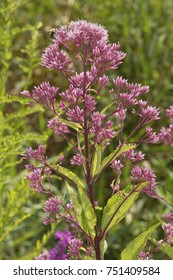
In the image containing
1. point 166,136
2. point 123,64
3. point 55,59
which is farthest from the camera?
point 123,64

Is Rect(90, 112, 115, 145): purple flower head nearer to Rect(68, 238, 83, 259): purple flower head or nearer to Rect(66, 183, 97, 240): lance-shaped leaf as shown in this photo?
Rect(66, 183, 97, 240): lance-shaped leaf

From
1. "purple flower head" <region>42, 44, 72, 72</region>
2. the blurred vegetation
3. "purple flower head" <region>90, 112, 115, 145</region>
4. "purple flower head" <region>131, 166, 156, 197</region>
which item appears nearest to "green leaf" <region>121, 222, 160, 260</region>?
"purple flower head" <region>131, 166, 156, 197</region>

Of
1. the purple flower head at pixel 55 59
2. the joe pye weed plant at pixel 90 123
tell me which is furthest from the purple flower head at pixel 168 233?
the purple flower head at pixel 55 59

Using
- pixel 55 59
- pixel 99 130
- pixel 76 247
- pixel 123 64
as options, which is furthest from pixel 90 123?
pixel 123 64

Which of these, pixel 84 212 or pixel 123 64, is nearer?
pixel 84 212

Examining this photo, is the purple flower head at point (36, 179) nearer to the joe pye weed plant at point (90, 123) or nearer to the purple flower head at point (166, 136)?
the joe pye weed plant at point (90, 123)

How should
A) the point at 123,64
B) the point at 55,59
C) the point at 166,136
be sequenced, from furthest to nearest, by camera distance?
the point at 123,64 < the point at 166,136 < the point at 55,59

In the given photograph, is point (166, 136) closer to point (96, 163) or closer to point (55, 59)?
point (96, 163)

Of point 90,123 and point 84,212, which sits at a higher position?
point 90,123
